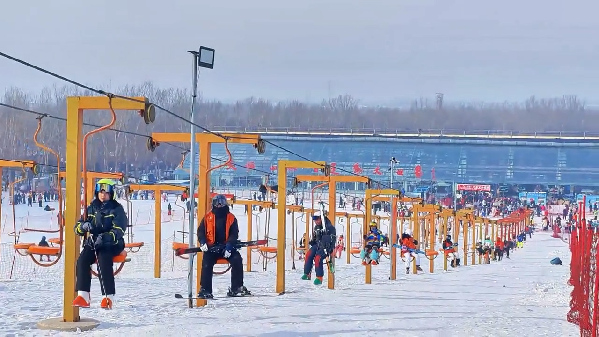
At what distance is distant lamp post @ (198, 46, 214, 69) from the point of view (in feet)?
41.1

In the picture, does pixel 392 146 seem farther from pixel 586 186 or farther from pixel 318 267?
pixel 318 267

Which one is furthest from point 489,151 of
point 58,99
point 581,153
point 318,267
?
point 318,267

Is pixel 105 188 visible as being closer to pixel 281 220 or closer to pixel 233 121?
pixel 281 220

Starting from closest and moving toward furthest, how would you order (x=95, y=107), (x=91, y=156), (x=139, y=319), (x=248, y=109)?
1. (x=95, y=107)
2. (x=139, y=319)
3. (x=91, y=156)
4. (x=248, y=109)

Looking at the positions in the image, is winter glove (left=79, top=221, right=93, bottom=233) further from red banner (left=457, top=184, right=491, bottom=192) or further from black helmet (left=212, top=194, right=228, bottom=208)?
red banner (left=457, top=184, right=491, bottom=192)

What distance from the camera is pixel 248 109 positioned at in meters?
136

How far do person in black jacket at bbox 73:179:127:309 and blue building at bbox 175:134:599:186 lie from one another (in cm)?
7567

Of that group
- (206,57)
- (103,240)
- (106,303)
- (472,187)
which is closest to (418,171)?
(472,187)

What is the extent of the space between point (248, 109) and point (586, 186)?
186 ft

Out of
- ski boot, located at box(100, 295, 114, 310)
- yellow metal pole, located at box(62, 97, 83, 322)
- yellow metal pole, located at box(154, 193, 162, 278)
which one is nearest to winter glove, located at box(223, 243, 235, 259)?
ski boot, located at box(100, 295, 114, 310)

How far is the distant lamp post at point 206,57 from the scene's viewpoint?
41.1ft

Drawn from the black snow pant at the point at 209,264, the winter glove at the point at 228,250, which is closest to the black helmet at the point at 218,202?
the winter glove at the point at 228,250

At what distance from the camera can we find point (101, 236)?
405 inches

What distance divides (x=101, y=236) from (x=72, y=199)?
1.50ft
